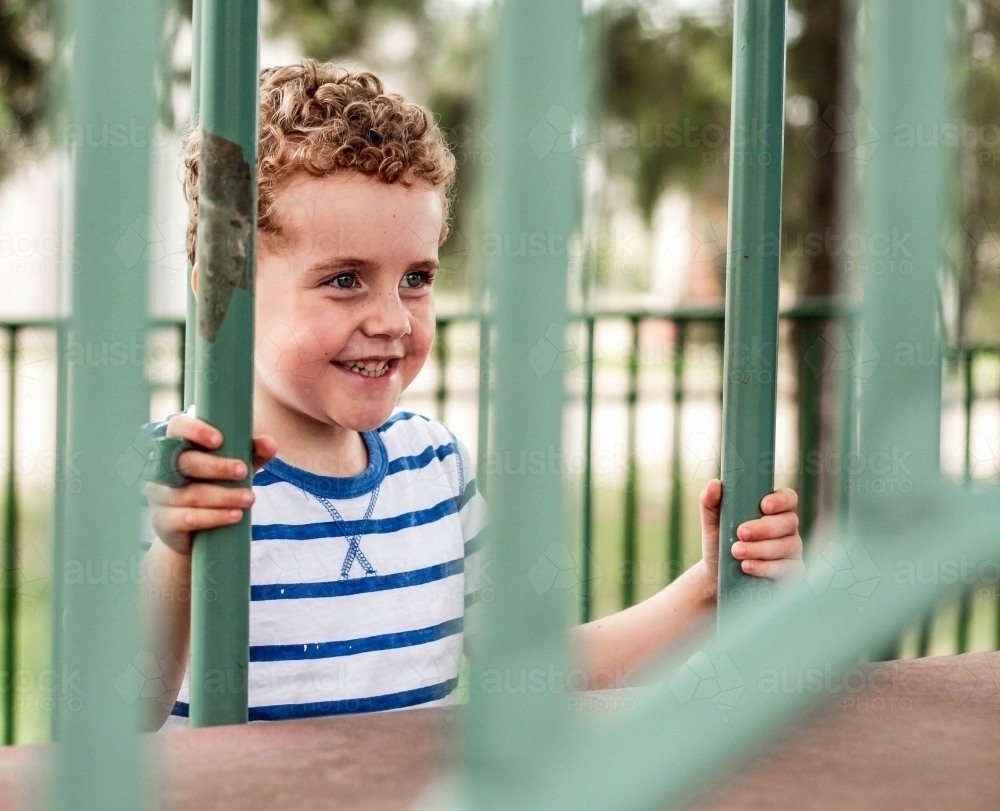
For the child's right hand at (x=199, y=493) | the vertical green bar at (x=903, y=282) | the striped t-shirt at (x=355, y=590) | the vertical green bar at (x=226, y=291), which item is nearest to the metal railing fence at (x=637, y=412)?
the striped t-shirt at (x=355, y=590)

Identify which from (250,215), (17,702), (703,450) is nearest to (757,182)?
(250,215)

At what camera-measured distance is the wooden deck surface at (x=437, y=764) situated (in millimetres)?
505

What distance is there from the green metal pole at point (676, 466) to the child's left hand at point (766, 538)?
109 inches

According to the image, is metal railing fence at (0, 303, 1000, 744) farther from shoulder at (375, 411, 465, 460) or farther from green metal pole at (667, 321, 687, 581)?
shoulder at (375, 411, 465, 460)

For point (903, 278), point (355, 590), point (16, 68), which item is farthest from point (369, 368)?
point (16, 68)

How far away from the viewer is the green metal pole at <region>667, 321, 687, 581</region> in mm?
3939

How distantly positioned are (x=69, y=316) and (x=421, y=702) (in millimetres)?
1042

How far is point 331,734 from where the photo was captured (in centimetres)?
58

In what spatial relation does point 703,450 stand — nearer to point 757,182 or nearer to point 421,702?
point 421,702

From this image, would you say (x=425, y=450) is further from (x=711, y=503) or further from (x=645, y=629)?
(x=711, y=503)

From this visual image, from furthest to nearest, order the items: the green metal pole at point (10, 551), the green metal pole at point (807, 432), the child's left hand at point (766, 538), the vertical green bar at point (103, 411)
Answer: the green metal pole at point (807, 432), the green metal pole at point (10, 551), the child's left hand at point (766, 538), the vertical green bar at point (103, 411)

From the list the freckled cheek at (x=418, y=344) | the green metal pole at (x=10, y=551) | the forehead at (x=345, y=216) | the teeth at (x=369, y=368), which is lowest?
the green metal pole at (x=10, y=551)

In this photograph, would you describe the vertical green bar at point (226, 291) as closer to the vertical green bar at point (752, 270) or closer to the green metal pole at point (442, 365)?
the vertical green bar at point (752, 270)

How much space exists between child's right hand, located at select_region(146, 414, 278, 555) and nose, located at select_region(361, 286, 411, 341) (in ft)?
1.56
